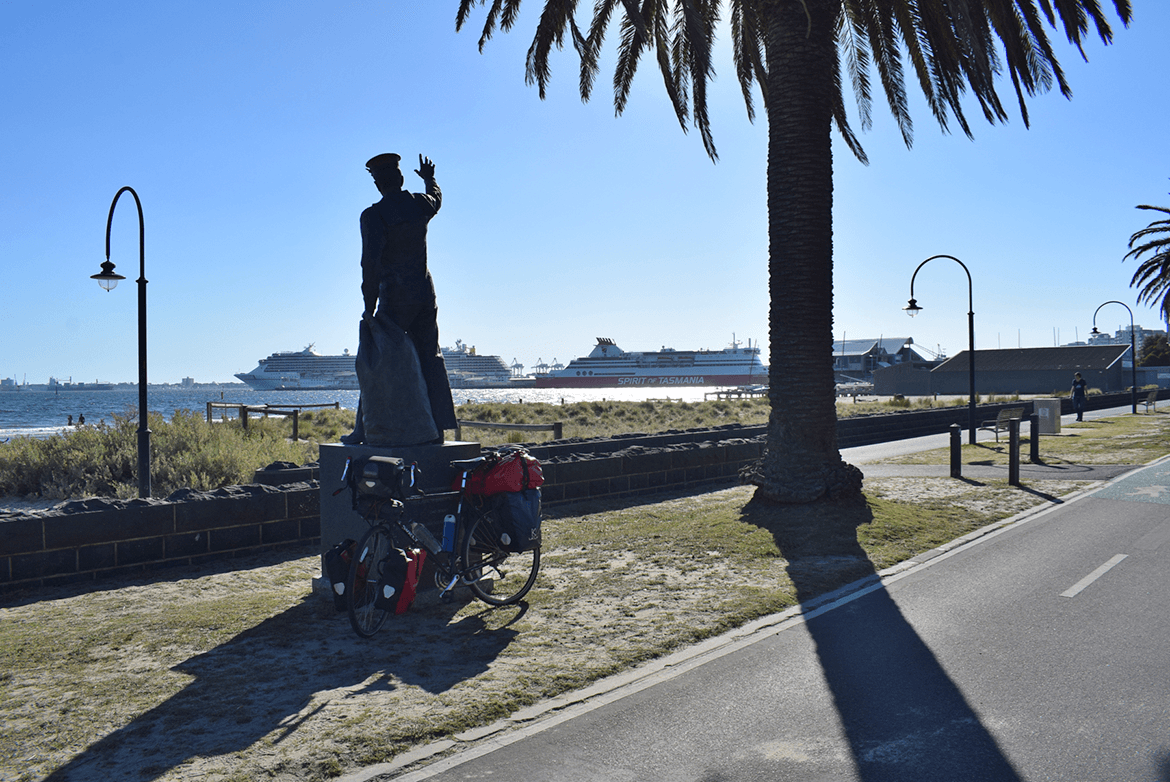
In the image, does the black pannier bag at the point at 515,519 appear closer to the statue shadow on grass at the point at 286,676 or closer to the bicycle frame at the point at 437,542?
the bicycle frame at the point at 437,542

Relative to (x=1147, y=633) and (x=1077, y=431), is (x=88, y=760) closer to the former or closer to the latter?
(x=1147, y=633)

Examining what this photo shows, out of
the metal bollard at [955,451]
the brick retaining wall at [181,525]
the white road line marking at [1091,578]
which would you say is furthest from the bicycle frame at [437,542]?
the metal bollard at [955,451]

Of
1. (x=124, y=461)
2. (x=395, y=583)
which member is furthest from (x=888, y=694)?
(x=124, y=461)

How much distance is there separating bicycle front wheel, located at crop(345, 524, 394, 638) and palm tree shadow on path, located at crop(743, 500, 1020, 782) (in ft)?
9.35

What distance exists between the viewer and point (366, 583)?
5266mm

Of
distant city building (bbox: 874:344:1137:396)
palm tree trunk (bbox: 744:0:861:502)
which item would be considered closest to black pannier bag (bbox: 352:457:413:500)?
palm tree trunk (bbox: 744:0:861:502)

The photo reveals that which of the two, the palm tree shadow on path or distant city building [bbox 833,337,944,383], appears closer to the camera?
the palm tree shadow on path

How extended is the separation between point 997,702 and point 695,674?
1588 mm

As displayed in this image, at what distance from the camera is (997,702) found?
423cm

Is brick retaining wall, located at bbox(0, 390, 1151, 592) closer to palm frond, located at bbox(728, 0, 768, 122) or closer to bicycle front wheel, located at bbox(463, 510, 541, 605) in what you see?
bicycle front wheel, located at bbox(463, 510, 541, 605)

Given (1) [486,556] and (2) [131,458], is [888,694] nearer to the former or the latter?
(1) [486,556]

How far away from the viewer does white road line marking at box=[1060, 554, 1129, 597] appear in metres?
6.44

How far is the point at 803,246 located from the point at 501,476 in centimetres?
557

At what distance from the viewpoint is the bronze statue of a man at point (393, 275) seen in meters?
6.46
